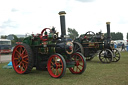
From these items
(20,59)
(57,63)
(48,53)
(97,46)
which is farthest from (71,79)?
(97,46)

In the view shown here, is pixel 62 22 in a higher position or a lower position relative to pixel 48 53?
higher

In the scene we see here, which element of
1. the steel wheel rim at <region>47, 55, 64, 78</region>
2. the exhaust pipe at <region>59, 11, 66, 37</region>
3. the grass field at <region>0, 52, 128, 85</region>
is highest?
the exhaust pipe at <region>59, 11, 66, 37</region>

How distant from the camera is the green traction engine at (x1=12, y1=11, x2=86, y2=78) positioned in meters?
5.78

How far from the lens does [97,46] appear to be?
10461mm

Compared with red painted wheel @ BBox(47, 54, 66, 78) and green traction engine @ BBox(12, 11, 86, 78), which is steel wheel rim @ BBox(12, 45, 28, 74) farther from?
red painted wheel @ BBox(47, 54, 66, 78)

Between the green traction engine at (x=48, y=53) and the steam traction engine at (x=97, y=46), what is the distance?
4.08m

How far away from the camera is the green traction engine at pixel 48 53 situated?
578cm

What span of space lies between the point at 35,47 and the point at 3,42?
640 inches

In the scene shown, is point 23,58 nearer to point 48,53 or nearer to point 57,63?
point 48,53

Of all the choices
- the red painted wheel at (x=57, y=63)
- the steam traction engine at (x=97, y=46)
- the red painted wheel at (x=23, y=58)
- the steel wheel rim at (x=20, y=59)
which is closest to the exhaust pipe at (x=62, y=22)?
the red painted wheel at (x=57, y=63)

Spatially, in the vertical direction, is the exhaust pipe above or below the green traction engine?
above

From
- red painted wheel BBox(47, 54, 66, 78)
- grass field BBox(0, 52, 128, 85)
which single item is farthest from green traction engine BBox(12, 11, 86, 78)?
grass field BBox(0, 52, 128, 85)

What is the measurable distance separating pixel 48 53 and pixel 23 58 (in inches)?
40.0

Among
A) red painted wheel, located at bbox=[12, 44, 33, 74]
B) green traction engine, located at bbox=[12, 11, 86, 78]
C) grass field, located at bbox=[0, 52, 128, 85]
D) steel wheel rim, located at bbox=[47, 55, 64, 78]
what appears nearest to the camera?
grass field, located at bbox=[0, 52, 128, 85]
